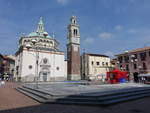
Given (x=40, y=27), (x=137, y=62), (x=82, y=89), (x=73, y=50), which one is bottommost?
(x=82, y=89)

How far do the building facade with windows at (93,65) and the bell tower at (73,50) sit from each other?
27.4 feet

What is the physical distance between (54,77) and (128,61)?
2547cm

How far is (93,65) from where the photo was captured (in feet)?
176

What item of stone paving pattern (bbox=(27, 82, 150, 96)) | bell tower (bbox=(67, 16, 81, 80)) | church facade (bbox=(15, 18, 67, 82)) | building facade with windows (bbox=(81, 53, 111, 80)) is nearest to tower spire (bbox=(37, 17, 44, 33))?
bell tower (bbox=(67, 16, 81, 80))

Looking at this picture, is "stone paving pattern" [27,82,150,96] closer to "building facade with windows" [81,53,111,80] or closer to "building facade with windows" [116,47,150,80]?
"building facade with windows" [116,47,150,80]

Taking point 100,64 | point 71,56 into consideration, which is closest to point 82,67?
point 100,64

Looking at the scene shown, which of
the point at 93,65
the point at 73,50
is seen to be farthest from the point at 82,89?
the point at 93,65

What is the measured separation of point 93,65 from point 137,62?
17.7 m

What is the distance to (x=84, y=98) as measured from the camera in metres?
8.85

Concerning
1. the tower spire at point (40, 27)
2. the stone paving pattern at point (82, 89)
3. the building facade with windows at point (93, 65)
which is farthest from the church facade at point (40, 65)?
the stone paving pattern at point (82, 89)

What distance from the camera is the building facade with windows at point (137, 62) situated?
127 ft

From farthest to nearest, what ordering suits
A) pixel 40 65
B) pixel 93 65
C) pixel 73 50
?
pixel 93 65 < pixel 73 50 < pixel 40 65

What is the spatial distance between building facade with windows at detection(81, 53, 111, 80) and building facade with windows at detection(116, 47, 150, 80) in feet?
34.3

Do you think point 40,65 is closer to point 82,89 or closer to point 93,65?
point 93,65
